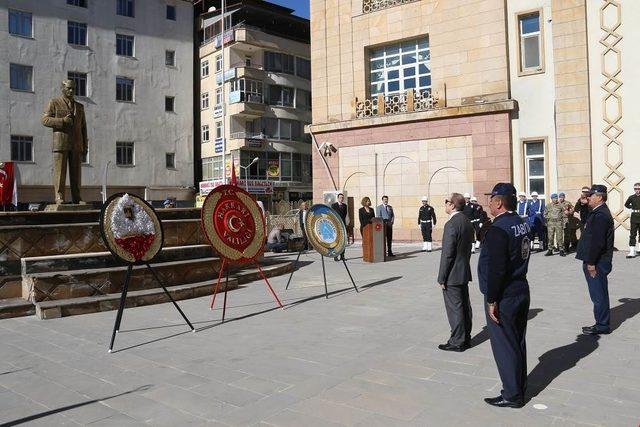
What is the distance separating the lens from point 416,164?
2225cm

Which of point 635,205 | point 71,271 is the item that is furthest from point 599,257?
point 635,205

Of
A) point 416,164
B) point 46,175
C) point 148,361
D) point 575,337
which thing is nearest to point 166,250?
point 148,361

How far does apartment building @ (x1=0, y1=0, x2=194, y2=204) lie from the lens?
35.5m

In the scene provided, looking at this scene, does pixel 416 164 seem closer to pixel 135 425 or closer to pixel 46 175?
pixel 135 425

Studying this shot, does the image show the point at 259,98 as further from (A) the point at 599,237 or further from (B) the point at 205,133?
(A) the point at 599,237

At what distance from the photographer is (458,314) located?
6500 millimetres

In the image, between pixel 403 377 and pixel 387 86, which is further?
pixel 387 86

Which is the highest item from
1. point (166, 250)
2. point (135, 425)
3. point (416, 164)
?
point (416, 164)

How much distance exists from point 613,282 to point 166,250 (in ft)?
30.3

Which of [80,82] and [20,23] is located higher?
[20,23]

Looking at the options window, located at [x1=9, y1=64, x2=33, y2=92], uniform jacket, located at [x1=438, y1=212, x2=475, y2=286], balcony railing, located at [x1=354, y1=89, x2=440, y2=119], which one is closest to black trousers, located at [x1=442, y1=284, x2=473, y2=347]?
uniform jacket, located at [x1=438, y1=212, x2=475, y2=286]

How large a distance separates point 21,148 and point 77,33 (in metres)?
9.22

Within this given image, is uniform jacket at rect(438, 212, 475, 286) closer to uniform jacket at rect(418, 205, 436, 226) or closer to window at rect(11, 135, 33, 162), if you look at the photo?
uniform jacket at rect(418, 205, 436, 226)

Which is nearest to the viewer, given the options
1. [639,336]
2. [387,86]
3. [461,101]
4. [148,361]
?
[148,361]
